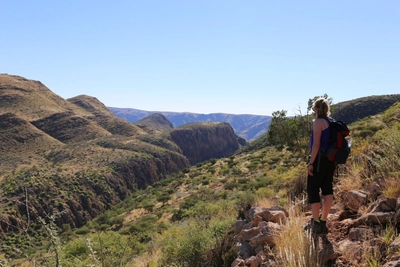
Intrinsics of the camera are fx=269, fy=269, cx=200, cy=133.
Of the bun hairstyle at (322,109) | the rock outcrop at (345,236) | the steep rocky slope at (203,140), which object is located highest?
the bun hairstyle at (322,109)

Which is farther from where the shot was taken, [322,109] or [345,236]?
[322,109]

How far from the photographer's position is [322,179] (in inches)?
164

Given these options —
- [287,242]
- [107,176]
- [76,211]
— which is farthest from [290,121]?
[107,176]

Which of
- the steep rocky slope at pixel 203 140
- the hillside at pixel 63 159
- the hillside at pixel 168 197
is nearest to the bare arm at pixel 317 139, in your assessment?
the hillside at pixel 168 197

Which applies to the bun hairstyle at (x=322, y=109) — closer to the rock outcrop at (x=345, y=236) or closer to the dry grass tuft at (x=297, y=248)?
the rock outcrop at (x=345, y=236)

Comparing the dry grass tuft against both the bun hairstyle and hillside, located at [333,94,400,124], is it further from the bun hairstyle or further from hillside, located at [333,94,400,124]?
hillside, located at [333,94,400,124]

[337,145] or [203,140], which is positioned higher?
[337,145]

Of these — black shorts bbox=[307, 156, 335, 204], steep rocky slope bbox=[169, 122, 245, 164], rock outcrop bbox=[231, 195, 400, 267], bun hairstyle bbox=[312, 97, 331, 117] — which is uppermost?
bun hairstyle bbox=[312, 97, 331, 117]

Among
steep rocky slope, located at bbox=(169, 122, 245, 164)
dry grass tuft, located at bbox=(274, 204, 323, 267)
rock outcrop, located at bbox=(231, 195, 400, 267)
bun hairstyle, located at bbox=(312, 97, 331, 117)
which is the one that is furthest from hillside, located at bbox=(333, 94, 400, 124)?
steep rocky slope, located at bbox=(169, 122, 245, 164)

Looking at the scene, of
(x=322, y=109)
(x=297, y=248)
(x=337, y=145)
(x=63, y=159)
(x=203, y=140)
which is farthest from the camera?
(x=203, y=140)

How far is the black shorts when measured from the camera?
4.09 m

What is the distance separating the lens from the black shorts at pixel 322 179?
4086mm

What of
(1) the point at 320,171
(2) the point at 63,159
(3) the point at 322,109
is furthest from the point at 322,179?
(2) the point at 63,159

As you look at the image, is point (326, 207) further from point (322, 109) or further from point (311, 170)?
point (322, 109)
